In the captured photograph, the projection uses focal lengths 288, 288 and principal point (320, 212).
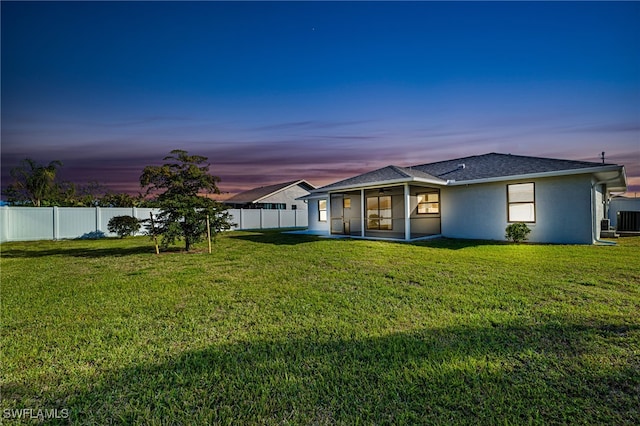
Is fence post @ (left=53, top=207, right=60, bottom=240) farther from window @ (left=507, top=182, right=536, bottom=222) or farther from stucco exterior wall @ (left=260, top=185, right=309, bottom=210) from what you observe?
window @ (left=507, top=182, right=536, bottom=222)

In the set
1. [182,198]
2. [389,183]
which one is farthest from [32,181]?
[389,183]

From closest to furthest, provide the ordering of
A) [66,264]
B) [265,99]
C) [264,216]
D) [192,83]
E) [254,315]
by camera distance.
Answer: [254,315]
[66,264]
[192,83]
[265,99]
[264,216]

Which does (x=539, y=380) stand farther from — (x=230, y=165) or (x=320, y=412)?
(x=230, y=165)

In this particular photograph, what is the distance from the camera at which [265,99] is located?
12508 millimetres

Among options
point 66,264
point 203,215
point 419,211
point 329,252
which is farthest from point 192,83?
point 419,211

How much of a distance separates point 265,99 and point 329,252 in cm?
742

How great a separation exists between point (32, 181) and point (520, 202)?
103 ft

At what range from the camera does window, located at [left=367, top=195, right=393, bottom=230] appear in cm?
1727

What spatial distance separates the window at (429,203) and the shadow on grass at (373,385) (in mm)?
11692

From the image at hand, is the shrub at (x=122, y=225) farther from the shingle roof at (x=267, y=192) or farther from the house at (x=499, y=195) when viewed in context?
the shingle roof at (x=267, y=192)

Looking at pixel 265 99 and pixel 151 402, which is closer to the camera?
pixel 151 402

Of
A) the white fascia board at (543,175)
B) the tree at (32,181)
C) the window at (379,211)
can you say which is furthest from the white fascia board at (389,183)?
the tree at (32,181)

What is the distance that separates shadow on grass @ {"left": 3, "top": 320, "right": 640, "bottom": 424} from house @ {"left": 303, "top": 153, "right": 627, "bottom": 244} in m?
9.34

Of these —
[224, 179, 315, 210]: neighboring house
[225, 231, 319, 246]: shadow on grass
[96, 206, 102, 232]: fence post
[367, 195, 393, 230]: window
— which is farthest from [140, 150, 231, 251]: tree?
[224, 179, 315, 210]: neighboring house
